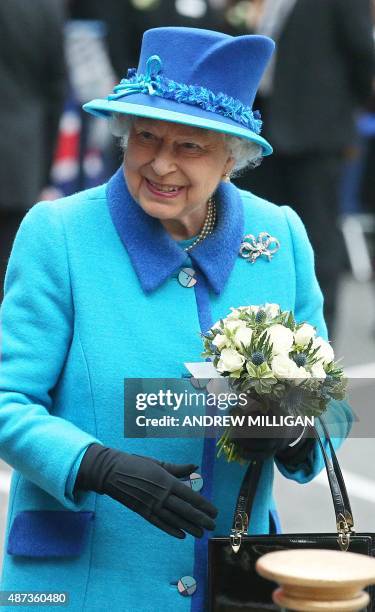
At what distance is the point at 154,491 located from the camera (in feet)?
7.59

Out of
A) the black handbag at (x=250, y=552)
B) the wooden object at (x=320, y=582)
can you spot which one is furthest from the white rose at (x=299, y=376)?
the wooden object at (x=320, y=582)

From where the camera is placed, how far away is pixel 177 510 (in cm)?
230

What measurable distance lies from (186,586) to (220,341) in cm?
53

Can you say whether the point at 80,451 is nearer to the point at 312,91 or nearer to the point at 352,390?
the point at 352,390

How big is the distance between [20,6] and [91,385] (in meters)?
4.02

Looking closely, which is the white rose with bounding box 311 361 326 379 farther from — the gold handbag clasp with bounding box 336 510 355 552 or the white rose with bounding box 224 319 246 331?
the gold handbag clasp with bounding box 336 510 355 552

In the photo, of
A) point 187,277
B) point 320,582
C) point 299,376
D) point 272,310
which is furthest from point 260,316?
point 320,582

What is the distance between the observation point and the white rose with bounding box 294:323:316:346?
2432mm

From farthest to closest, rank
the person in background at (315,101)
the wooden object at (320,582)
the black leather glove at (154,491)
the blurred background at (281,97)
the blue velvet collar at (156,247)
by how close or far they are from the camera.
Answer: the person in background at (315,101)
the blurred background at (281,97)
the blue velvet collar at (156,247)
the black leather glove at (154,491)
the wooden object at (320,582)

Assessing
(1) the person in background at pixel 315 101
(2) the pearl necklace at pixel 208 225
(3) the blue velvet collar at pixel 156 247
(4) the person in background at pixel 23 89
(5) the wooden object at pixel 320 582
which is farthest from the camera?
(1) the person in background at pixel 315 101

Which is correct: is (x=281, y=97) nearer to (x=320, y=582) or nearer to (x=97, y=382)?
(x=97, y=382)

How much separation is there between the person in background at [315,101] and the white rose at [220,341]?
14.0ft

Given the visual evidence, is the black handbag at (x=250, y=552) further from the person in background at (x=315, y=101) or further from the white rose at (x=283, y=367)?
the person in background at (x=315, y=101)

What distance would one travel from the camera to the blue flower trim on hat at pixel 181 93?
255 cm
